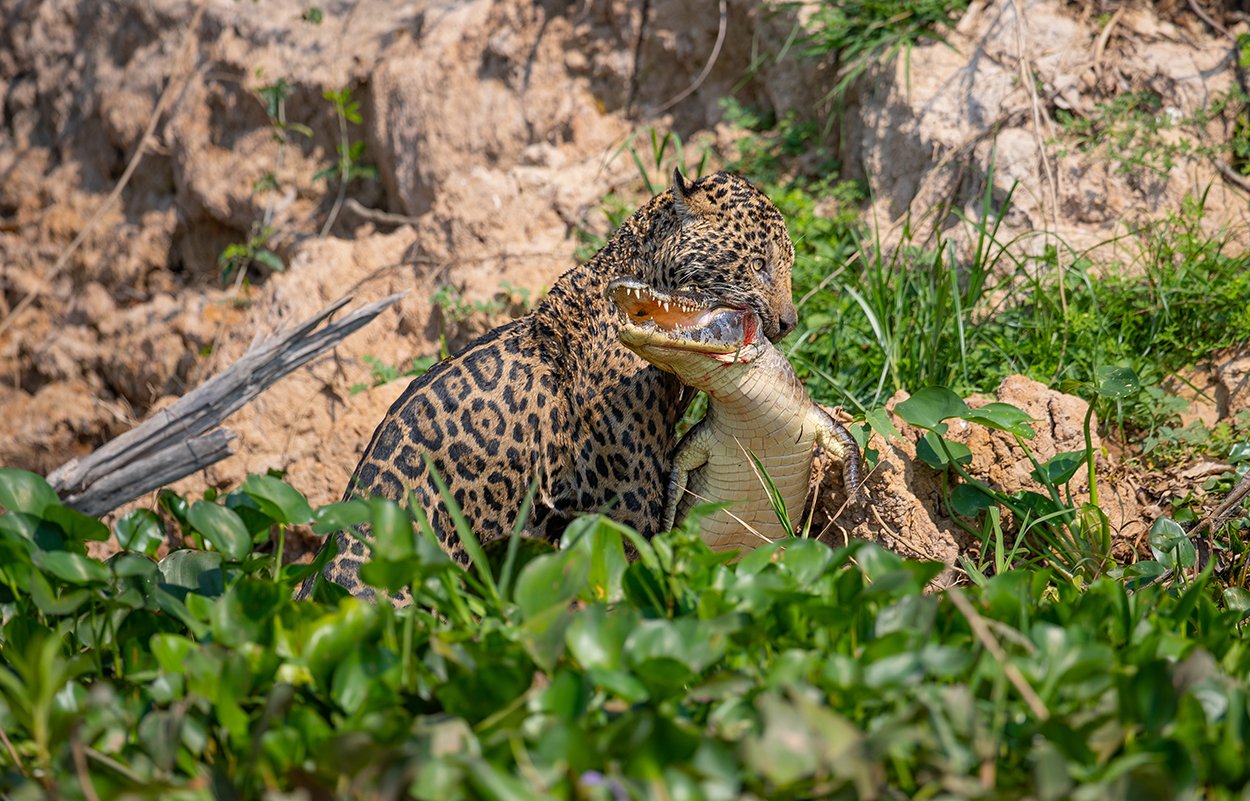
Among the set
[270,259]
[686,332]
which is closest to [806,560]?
[686,332]

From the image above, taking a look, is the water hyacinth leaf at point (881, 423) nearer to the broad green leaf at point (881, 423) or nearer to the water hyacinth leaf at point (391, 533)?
the broad green leaf at point (881, 423)

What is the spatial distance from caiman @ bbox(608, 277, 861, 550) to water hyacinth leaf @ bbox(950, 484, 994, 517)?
37 centimetres

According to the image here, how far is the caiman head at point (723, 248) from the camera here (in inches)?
184

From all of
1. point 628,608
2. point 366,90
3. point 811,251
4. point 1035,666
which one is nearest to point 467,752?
point 628,608

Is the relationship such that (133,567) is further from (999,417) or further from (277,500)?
(999,417)

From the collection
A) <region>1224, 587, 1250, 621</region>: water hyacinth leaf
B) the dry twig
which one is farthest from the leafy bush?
the dry twig

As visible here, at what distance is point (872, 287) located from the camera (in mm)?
6180

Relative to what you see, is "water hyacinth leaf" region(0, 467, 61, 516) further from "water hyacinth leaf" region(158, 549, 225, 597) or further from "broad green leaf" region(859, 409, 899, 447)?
"broad green leaf" region(859, 409, 899, 447)

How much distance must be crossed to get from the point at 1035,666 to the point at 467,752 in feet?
3.83

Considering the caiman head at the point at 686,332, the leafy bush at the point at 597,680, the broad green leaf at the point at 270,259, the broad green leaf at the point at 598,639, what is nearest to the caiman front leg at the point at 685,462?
the caiman head at the point at 686,332

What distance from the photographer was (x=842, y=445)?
4.61 m

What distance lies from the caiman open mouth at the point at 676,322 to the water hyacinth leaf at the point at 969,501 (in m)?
1.10

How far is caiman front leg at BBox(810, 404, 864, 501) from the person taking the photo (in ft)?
15.1

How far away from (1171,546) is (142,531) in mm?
3333
